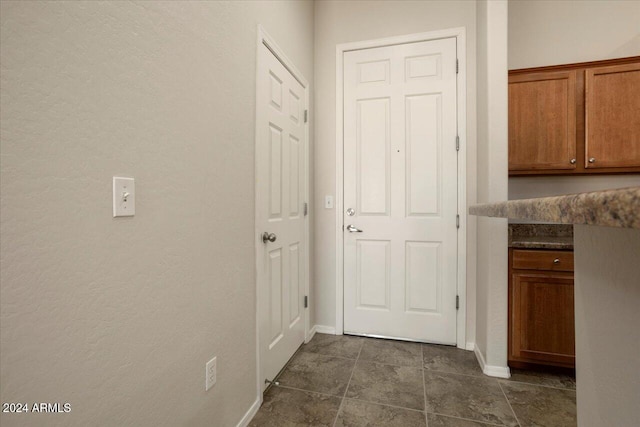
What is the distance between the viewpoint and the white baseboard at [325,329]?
267 centimetres

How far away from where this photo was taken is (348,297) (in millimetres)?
2658

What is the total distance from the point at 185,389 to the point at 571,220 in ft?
4.23

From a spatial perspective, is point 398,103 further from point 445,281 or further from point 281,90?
point 445,281

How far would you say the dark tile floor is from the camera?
5.21ft

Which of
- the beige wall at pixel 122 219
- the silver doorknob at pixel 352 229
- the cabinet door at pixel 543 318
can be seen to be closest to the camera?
the beige wall at pixel 122 219

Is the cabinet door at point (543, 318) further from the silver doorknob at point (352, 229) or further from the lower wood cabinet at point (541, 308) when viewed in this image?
the silver doorknob at point (352, 229)

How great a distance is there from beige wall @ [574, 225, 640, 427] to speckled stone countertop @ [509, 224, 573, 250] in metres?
1.44

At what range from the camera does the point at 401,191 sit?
2.52m

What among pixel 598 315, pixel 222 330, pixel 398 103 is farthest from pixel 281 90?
pixel 598 315

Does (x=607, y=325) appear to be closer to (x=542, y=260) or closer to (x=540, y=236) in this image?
(x=542, y=260)

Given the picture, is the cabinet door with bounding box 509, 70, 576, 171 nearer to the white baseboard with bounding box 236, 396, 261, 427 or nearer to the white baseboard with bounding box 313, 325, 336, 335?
the white baseboard with bounding box 313, 325, 336, 335

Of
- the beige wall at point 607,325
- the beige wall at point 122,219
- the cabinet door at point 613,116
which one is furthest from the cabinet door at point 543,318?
the beige wall at point 122,219

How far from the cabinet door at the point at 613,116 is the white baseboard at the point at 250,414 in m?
2.69

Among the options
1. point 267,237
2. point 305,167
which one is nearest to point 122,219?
point 267,237
